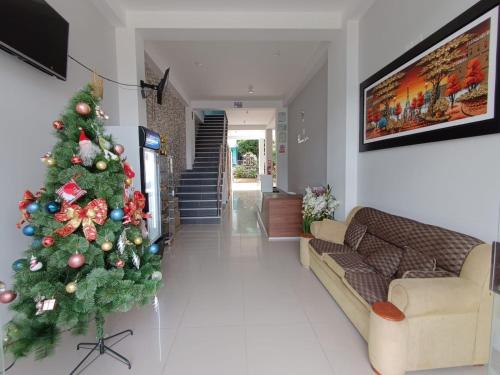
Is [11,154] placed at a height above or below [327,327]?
above

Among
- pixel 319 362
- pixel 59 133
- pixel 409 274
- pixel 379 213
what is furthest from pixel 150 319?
pixel 379 213

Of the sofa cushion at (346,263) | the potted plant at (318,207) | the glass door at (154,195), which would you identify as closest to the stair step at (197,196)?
the glass door at (154,195)

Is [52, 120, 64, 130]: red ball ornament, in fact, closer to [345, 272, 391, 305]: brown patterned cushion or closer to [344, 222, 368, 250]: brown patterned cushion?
[345, 272, 391, 305]: brown patterned cushion

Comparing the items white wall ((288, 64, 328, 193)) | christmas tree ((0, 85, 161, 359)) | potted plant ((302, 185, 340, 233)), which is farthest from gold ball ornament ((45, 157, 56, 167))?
white wall ((288, 64, 328, 193))

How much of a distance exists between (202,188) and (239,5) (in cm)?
469

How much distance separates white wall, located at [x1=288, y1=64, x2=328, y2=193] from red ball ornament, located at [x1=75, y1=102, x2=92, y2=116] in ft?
Result: 14.4

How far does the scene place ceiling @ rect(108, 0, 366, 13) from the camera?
3.45 m

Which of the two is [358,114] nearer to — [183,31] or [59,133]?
[183,31]

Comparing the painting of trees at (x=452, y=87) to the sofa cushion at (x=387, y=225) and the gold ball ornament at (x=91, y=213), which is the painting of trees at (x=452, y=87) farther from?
the gold ball ornament at (x=91, y=213)

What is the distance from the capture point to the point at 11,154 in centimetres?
200

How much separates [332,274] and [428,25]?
8.15 feet

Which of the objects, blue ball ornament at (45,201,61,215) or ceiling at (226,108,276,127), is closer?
blue ball ornament at (45,201,61,215)

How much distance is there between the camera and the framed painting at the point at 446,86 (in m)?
1.76

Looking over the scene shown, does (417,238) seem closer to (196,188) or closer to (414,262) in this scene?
(414,262)
